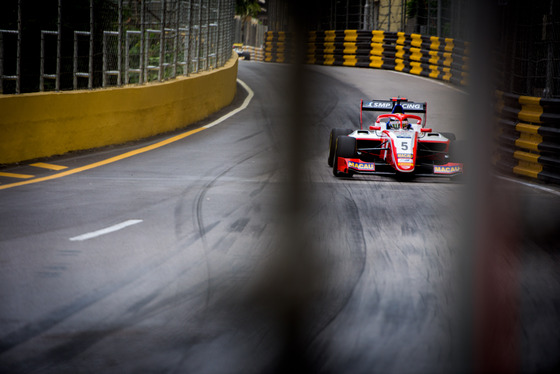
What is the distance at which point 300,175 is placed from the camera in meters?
1.66

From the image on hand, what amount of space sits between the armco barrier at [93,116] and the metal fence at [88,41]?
0.47 metres

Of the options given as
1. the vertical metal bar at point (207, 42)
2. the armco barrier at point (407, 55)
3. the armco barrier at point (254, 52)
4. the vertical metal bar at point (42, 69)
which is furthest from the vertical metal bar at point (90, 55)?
the armco barrier at point (254, 52)

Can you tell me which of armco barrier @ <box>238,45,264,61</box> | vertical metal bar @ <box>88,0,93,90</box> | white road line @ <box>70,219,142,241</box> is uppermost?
armco barrier @ <box>238,45,264,61</box>

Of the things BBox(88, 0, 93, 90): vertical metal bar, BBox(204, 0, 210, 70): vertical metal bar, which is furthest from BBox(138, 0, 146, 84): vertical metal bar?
BBox(204, 0, 210, 70): vertical metal bar

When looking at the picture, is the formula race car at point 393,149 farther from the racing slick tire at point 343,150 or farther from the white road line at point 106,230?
the white road line at point 106,230

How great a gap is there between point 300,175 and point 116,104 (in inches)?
512

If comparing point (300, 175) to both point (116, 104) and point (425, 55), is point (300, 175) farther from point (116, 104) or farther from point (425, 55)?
point (425, 55)

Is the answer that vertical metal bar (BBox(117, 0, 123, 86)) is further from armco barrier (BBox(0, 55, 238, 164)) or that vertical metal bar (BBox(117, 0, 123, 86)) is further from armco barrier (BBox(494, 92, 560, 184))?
armco barrier (BBox(494, 92, 560, 184))

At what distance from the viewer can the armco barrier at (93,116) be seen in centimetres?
1178

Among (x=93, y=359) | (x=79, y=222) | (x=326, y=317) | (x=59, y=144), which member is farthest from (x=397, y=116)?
(x=93, y=359)

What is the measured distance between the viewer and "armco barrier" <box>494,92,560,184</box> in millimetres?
11633

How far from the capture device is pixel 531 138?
12.3 metres

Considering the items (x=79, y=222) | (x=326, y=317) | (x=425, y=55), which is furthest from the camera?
(x=425, y=55)

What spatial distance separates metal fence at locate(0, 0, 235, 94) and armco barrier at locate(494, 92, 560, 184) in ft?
22.9
